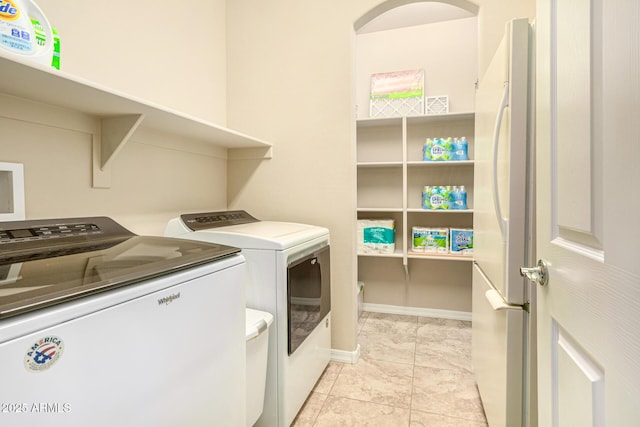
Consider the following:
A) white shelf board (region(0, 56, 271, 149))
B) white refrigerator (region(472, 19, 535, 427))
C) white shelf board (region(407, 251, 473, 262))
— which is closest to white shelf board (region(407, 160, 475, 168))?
white shelf board (region(407, 251, 473, 262))

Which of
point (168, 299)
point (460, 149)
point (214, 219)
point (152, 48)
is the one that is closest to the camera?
point (168, 299)

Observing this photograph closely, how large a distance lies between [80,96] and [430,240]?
8.56 feet

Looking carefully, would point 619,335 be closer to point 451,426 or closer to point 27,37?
point 451,426

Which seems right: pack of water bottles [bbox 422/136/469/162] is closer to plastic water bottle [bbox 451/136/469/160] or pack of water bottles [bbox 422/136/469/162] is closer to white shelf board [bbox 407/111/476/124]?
plastic water bottle [bbox 451/136/469/160]

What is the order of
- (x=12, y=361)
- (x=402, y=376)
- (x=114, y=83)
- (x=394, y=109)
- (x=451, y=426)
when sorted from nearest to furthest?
(x=12, y=361) < (x=114, y=83) < (x=451, y=426) < (x=402, y=376) < (x=394, y=109)

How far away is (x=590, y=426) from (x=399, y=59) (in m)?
3.13

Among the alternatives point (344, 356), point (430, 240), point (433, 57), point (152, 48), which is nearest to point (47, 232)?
point (152, 48)

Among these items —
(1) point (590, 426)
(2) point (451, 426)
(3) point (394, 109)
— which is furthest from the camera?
(3) point (394, 109)

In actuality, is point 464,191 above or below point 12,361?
above

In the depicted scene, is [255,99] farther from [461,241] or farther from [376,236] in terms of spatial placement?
[461,241]

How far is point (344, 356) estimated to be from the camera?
2.22 metres

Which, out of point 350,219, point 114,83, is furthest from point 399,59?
point 114,83

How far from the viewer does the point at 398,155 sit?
10.3ft

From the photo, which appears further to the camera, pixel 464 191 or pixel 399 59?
→ pixel 399 59
